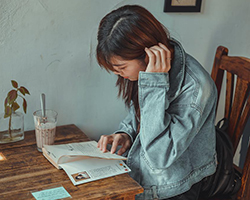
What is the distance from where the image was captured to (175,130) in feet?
3.37

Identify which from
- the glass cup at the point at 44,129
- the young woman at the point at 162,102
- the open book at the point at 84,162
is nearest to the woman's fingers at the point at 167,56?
the young woman at the point at 162,102

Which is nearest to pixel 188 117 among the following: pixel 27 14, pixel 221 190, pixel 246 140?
pixel 221 190

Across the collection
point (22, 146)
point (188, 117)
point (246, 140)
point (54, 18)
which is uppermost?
point (54, 18)

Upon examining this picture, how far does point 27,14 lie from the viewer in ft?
4.05

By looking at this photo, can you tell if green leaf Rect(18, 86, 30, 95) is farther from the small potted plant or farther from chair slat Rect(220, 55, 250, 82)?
chair slat Rect(220, 55, 250, 82)

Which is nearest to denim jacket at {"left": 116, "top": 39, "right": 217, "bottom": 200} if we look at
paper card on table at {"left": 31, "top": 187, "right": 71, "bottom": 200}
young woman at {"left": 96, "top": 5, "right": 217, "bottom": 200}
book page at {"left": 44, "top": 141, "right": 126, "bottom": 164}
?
young woman at {"left": 96, "top": 5, "right": 217, "bottom": 200}

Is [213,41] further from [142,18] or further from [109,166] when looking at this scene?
[109,166]

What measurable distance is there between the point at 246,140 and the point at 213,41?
635mm

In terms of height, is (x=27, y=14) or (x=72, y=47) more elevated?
(x=27, y=14)

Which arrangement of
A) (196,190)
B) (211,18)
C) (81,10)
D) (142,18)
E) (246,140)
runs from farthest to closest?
(246,140)
(211,18)
(81,10)
(196,190)
(142,18)

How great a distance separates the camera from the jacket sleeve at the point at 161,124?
3.34 ft

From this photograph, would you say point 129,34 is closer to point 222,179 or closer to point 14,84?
point 14,84

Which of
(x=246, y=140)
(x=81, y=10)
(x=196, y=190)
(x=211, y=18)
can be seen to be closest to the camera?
(x=196, y=190)

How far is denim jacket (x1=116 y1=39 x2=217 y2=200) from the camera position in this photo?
3.36ft
